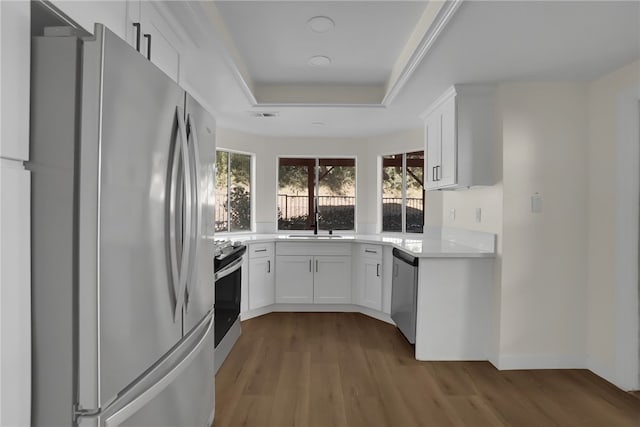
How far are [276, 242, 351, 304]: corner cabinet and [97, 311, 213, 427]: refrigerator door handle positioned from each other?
2497 millimetres

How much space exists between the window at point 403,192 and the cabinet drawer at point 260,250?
5.36 ft

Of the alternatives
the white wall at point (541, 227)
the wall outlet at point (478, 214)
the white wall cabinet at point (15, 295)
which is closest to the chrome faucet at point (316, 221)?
the wall outlet at point (478, 214)

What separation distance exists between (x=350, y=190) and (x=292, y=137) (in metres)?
1.10

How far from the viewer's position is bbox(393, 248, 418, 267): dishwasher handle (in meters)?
2.85

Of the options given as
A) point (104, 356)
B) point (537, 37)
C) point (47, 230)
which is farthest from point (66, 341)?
point (537, 37)

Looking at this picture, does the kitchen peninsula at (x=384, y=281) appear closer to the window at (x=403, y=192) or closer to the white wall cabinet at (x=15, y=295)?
the window at (x=403, y=192)

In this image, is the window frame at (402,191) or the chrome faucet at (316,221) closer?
the window frame at (402,191)

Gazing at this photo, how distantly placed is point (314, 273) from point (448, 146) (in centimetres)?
206

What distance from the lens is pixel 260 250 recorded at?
12.8ft

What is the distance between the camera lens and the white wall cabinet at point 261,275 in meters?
3.79

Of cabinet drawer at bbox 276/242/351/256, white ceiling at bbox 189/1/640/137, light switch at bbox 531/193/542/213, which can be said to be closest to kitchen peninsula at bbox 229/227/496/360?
cabinet drawer at bbox 276/242/351/256

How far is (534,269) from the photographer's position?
273cm

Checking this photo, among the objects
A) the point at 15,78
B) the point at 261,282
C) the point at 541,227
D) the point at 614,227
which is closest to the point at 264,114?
the point at 261,282

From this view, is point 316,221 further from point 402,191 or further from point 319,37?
point 319,37
